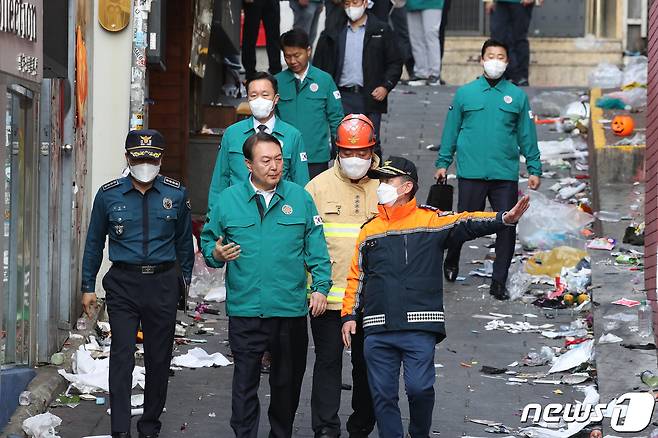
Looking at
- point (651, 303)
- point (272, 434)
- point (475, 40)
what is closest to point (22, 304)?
point (272, 434)

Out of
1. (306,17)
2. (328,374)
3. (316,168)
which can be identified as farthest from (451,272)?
(306,17)

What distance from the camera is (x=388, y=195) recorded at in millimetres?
8250

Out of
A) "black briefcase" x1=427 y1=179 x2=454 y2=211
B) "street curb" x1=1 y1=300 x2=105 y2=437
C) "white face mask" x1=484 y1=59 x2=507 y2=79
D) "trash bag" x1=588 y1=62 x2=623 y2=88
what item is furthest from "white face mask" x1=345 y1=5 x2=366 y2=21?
"trash bag" x1=588 y1=62 x2=623 y2=88

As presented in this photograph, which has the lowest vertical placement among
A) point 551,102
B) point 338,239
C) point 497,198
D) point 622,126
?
point 338,239

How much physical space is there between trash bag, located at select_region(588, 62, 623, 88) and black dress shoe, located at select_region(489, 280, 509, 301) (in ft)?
28.9

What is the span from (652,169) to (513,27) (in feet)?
29.6

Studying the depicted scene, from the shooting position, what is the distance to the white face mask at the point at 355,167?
345 inches

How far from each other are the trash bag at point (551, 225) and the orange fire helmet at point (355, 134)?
6.39m

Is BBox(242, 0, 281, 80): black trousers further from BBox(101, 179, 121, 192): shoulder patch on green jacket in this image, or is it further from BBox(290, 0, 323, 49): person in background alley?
BBox(101, 179, 121, 192): shoulder patch on green jacket

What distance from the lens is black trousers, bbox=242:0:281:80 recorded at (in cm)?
1972

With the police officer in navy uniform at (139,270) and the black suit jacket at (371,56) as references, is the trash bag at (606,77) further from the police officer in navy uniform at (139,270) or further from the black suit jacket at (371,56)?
the police officer in navy uniform at (139,270)

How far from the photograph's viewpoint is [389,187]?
325 inches

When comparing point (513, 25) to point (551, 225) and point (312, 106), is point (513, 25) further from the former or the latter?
point (312, 106)

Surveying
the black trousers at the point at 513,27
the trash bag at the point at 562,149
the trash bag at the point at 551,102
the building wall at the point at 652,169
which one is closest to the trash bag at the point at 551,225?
the building wall at the point at 652,169
